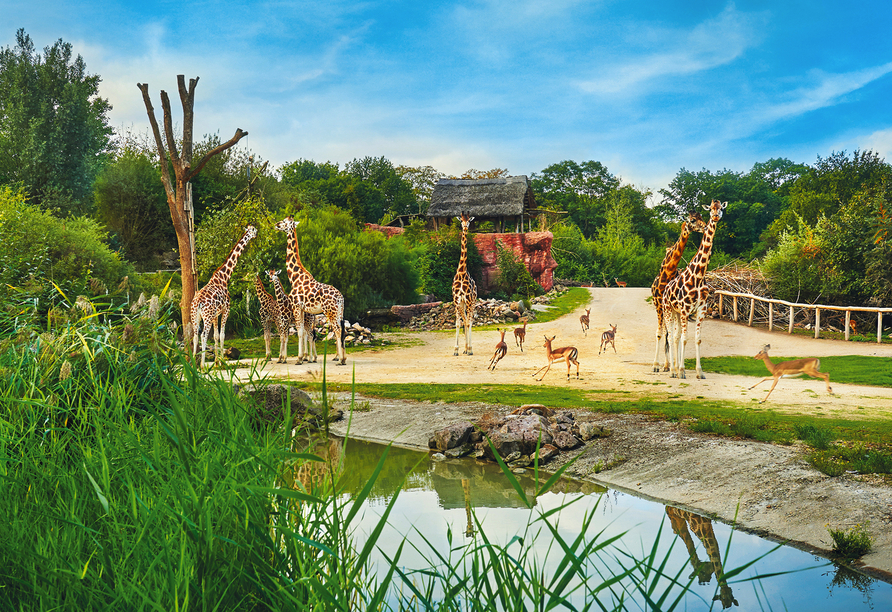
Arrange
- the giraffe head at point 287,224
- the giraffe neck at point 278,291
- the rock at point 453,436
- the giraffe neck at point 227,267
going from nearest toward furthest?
the rock at point 453,436, the giraffe neck at point 227,267, the giraffe neck at point 278,291, the giraffe head at point 287,224

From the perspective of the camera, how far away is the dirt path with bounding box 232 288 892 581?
5.30 m

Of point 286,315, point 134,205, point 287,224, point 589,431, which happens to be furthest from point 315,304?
point 134,205

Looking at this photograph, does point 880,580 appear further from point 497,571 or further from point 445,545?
point 497,571

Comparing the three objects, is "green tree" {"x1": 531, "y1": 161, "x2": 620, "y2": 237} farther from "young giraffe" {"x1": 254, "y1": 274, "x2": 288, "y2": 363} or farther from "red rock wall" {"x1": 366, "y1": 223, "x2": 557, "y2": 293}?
"young giraffe" {"x1": 254, "y1": 274, "x2": 288, "y2": 363}

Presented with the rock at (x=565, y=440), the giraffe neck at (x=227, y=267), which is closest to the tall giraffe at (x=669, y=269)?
the rock at (x=565, y=440)

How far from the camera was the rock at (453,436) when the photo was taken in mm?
7559

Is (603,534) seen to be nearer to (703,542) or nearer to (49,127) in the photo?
(703,542)

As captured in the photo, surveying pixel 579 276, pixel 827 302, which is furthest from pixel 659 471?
pixel 579 276

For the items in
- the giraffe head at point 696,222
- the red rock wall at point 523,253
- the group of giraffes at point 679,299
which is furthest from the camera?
the red rock wall at point 523,253

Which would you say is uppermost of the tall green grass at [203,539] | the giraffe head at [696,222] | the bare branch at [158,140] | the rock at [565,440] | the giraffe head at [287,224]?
the bare branch at [158,140]

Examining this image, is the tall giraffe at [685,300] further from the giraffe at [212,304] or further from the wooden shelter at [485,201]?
the wooden shelter at [485,201]

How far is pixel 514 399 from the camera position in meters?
9.62

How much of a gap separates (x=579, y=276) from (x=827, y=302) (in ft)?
56.7

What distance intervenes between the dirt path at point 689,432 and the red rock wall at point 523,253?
10.5 metres
